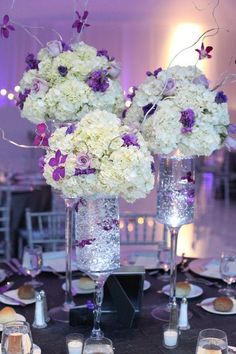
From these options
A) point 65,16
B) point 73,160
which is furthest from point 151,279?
point 65,16

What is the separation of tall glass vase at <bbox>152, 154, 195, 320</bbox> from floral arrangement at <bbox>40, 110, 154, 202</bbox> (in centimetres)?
42

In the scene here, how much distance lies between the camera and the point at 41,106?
1860mm

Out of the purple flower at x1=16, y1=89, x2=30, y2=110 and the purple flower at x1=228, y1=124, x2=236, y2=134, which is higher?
the purple flower at x1=16, y1=89, x2=30, y2=110

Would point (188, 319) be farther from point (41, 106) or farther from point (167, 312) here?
point (41, 106)

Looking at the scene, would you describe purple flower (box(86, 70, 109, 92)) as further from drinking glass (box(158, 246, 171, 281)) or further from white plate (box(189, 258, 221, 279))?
white plate (box(189, 258, 221, 279))

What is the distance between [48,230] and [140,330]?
6.26ft

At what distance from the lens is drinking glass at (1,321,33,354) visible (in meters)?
1.34

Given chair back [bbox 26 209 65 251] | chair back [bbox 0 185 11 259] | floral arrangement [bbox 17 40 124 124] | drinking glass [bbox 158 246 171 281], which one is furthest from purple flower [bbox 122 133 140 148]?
chair back [bbox 0 185 11 259]

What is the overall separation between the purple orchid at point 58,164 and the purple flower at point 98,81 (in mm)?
399

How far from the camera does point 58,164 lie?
4.88 ft

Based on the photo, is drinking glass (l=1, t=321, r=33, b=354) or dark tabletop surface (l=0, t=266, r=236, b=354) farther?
dark tabletop surface (l=0, t=266, r=236, b=354)

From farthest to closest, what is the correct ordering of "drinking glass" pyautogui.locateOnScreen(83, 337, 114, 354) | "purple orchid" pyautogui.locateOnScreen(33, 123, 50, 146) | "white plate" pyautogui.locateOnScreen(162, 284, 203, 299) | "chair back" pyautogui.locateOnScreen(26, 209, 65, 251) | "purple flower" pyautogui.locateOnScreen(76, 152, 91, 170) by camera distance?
"chair back" pyautogui.locateOnScreen(26, 209, 65, 251), "white plate" pyautogui.locateOnScreen(162, 284, 203, 299), "purple orchid" pyautogui.locateOnScreen(33, 123, 50, 146), "purple flower" pyautogui.locateOnScreen(76, 152, 91, 170), "drinking glass" pyautogui.locateOnScreen(83, 337, 114, 354)

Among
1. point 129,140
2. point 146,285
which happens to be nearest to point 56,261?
point 146,285

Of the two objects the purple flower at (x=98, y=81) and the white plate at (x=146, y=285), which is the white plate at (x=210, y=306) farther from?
the purple flower at (x=98, y=81)
